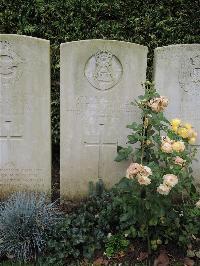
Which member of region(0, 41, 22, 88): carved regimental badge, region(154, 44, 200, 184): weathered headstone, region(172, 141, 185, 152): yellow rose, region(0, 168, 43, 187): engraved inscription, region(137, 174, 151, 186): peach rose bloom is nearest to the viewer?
region(137, 174, 151, 186): peach rose bloom

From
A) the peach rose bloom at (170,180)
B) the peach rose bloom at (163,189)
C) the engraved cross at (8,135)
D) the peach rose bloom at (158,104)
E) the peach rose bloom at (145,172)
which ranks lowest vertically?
the peach rose bloom at (163,189)

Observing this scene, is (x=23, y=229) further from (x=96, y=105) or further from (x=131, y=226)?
(x=96, y=105)

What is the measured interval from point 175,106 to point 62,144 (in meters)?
1.25

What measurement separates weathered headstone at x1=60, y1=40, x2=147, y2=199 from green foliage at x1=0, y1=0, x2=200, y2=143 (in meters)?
1.65

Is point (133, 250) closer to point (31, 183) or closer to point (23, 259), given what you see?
point (23, 259)

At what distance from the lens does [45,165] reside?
15.8 ft

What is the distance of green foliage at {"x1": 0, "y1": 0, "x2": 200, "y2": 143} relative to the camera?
20.9ft

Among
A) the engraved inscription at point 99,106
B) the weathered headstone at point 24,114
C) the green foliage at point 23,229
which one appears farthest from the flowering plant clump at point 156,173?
the weathered headstone at point 24,114

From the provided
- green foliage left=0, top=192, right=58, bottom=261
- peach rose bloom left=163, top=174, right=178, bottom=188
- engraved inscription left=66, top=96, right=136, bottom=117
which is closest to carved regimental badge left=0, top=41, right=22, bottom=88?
engraved inscription left=66, top=96, right=136, bottom=117

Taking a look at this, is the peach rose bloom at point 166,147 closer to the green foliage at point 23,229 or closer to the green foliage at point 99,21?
the green foliage at point 23,229

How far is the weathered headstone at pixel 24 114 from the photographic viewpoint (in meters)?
4.49

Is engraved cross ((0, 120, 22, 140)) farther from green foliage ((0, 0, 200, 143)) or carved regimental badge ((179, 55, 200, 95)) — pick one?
carved regimental badge ((179, 55, 200, 95))

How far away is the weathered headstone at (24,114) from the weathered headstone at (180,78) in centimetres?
116

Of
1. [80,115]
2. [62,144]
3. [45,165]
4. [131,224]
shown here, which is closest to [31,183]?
[45,165]
